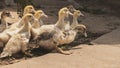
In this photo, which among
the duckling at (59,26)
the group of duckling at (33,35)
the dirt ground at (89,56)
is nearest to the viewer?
the dirt ground at (89,56)

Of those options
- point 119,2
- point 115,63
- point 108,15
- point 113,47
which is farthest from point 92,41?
point 119,2

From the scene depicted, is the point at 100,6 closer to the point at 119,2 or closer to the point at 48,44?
the point at 119,2

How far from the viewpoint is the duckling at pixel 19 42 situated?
7070 mm

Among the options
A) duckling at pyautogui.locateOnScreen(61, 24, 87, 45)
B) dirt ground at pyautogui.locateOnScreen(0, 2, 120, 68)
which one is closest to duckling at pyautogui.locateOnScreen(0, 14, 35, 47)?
dirt ground at pyautogui.locateOnScreen(0, 2, 120, 68)

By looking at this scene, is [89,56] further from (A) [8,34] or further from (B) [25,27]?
(A) [8,34]

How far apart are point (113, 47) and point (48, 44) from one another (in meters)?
1.58

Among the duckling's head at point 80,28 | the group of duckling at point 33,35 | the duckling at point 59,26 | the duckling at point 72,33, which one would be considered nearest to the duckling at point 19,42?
the group of duckling at point 33,35

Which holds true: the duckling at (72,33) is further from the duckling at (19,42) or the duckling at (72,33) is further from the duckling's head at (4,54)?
the duckling's head at (4,54)

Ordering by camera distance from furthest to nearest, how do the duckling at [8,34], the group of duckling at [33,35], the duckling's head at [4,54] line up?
the duckling at [8,34] → the group of duckling at [33,35] → the duckling's head at [4,54]

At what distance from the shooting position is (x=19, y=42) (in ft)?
23.6

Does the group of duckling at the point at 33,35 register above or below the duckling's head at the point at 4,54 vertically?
above

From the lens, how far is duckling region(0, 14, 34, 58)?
707cm

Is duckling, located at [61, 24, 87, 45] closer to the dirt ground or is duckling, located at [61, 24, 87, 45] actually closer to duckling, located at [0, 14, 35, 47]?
the dirt ground

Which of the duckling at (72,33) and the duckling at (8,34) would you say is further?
the duckling at (72,33)
